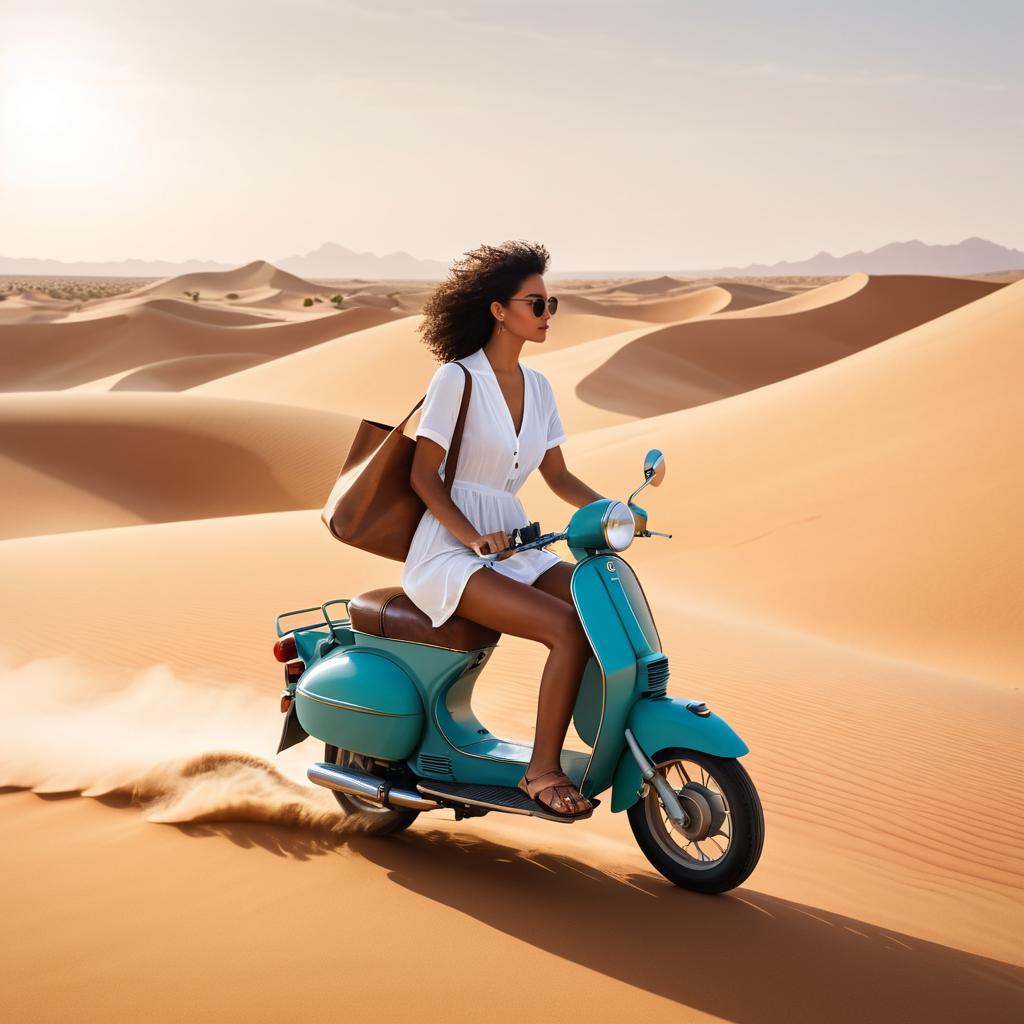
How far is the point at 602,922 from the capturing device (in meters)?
3.67

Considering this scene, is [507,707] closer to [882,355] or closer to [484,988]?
[484,988]

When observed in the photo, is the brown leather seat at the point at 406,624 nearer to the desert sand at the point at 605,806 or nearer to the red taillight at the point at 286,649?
the red taillight at the point at 286,649

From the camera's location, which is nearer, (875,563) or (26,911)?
(26,911)

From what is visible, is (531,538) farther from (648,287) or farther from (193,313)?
(648,287)

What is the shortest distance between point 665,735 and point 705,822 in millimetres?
320

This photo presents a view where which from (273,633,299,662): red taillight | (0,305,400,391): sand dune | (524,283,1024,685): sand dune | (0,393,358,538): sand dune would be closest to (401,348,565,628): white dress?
(273,633,299,662): red taillight

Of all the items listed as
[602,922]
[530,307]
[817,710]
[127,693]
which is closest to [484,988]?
[602,922]

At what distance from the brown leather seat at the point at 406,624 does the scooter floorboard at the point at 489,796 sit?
1.67 feet

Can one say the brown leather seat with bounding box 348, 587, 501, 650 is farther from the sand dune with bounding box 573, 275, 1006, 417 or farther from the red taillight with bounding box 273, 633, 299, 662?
the sand dune with bounding box 573, 275, 1006, 417

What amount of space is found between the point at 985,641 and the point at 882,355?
1100 cm

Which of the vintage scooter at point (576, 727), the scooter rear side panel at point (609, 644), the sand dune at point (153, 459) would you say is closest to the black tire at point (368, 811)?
the vintage scooter at point (576, 727)

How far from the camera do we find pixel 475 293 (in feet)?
13.9

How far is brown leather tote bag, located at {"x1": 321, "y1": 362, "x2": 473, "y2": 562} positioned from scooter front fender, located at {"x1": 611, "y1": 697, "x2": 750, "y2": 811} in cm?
108

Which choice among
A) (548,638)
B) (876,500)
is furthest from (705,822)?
(876,500)
